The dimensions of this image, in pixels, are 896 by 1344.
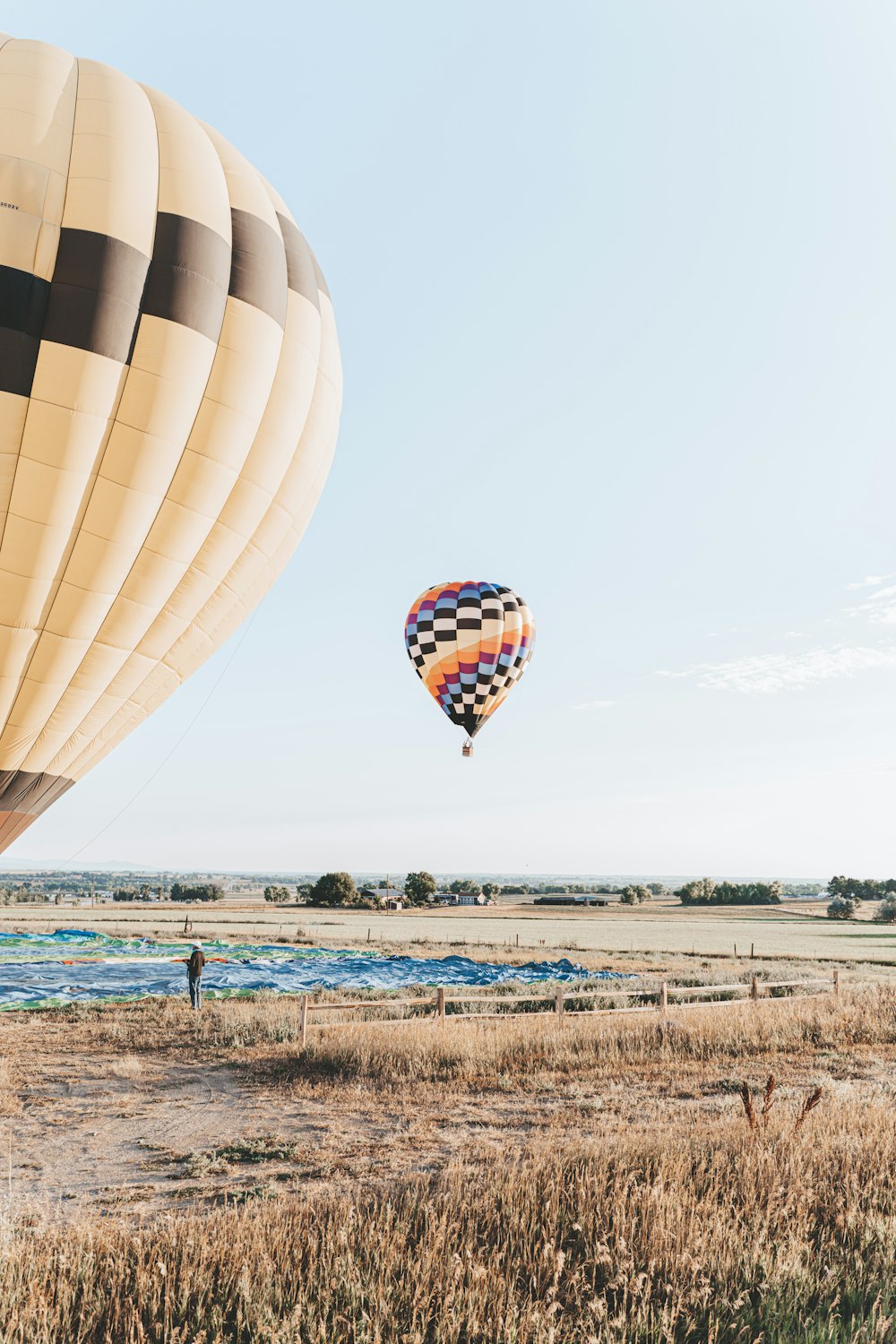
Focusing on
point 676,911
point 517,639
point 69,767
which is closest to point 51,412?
point 69,767

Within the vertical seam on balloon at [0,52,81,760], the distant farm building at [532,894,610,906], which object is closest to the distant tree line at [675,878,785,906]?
the distant farm building at [532,894,610,906]

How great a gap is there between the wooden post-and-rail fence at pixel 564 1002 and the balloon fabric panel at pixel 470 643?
388 inches

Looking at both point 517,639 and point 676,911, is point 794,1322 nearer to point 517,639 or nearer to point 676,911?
point 517,639

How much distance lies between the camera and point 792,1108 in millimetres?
11203

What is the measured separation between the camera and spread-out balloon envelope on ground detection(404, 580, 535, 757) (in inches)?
1146

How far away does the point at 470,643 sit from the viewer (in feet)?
95.6

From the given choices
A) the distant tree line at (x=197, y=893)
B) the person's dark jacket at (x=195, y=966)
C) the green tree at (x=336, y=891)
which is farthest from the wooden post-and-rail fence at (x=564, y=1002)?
the distant tree line at (x=197, y=893)

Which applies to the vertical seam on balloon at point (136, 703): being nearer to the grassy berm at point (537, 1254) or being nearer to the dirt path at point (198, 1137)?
the dirt path at point (198, 1137)

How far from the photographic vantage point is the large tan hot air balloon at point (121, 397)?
1055cm

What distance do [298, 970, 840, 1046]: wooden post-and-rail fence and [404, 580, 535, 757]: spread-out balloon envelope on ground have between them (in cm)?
948

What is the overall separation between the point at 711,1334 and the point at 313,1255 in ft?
8.39

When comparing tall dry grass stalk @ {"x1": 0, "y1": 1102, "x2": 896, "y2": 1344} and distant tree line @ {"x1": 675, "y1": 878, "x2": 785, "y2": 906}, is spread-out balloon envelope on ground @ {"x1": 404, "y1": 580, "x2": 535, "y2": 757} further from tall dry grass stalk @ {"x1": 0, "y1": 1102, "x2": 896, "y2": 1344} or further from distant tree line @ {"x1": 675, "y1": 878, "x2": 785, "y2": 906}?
distant tree line @ {"x1": 675, "y1": 878, "x2": 785, "y2": 906}

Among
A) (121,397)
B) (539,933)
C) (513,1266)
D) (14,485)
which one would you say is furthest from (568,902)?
(513,1266)

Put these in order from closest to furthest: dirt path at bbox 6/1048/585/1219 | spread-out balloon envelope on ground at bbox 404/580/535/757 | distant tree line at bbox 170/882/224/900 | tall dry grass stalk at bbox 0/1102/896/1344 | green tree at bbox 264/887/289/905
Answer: tall dry grass stalk at bbox 0/1102/896/1344
dirt path at bbox 6/1048/585/1219
spread-out balloon envelope on ground at bbox 404/580/535/757
green tree at bbox 264/887/289/905
distant tree line at bbox 170/882/224/900
